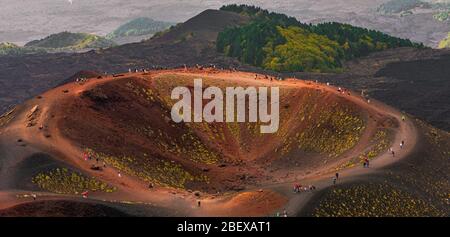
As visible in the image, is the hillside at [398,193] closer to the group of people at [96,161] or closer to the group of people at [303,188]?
the group of people at [303,188]

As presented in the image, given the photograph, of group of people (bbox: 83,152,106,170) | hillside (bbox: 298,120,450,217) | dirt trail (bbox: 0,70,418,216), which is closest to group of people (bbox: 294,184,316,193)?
dirt trail (bbox: 0,70,418,216)

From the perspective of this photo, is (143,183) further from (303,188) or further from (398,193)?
(398,193)

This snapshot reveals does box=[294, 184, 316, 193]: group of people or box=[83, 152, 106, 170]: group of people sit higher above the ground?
box=[83, 152, 106, 170]: group of people

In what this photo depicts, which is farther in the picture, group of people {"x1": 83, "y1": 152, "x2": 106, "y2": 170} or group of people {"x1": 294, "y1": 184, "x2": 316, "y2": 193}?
group of people {"x1": 83, "y1": 152, "x2": 106, "y2": 170}

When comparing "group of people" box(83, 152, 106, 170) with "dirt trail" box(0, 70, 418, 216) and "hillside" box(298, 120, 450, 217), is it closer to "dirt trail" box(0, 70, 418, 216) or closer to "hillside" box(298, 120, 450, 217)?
"dirt trail" box(0, 70, 418, 216)

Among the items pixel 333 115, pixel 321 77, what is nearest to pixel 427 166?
pixel 333 115

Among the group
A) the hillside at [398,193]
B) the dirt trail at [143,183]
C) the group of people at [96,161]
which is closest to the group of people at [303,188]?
the dirt trail at [143,183]

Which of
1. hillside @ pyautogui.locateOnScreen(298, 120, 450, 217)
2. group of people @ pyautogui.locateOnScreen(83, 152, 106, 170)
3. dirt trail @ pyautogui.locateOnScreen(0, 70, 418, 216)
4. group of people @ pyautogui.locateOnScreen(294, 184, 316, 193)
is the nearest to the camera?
dirt trail @ pyautogui.locateOnScreen(0, 70, 418, 216)

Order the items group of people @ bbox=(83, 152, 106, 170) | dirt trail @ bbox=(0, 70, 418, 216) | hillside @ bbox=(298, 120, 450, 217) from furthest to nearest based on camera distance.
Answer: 1. group of people @ bbox=(83, 152, 106, 170)
2. hillside @ bbox=(298, 120, 450, 217)
3. dirt trail @ bbox=(0, 70, 418, 216)

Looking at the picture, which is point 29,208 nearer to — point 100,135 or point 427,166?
point 100,135
